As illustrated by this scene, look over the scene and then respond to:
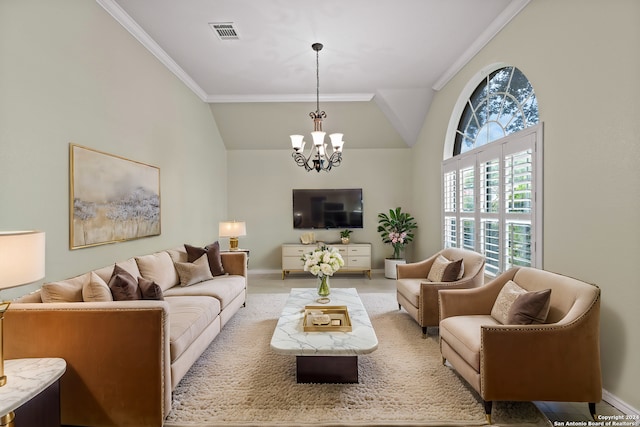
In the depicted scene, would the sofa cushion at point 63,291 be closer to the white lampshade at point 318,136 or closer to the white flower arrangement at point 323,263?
the white flower arrangement at point 323,263

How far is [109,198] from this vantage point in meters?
3.12

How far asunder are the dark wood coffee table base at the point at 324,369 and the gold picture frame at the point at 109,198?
7.08 feet

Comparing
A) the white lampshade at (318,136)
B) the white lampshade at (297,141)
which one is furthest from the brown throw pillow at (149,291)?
the white lampshade at (318,136)

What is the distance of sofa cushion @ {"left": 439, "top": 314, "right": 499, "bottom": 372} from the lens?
2.21 meters

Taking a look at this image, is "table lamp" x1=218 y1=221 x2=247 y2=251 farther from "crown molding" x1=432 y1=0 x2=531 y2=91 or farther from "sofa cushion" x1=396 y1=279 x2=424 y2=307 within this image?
"crown molding" x1=432 y1=0 x2=531 y2=91

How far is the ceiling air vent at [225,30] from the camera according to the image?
3.37 metres

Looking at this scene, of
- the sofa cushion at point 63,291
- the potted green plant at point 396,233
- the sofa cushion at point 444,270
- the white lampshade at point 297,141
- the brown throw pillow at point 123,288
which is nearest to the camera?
the sofa cushion at point 63,291

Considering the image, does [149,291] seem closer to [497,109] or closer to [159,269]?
[159,269]

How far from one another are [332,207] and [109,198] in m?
4.35

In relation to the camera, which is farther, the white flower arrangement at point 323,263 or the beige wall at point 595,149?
the white flower arrangement at point 323,263

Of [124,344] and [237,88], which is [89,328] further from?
[237,88]

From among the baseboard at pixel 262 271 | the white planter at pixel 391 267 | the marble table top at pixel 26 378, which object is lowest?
the baseboard at pixel 262 271

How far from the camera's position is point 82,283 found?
2.45 metres

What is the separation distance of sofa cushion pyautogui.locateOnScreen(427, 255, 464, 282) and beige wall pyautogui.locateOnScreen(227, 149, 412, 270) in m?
2.92
